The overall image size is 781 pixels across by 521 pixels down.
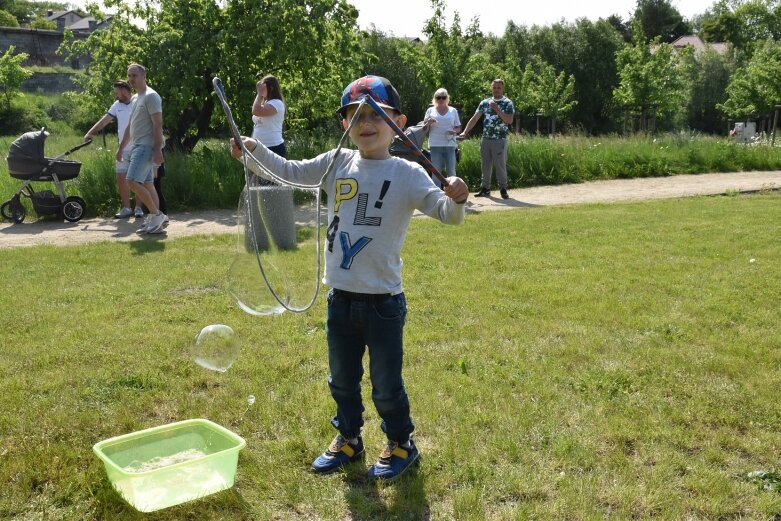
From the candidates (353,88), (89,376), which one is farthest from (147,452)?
(353,88)

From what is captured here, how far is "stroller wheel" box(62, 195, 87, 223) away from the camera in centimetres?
1084

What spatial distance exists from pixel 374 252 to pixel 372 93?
69cm

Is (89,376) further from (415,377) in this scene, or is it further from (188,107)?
(188,107)

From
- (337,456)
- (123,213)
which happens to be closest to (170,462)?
(337,456)

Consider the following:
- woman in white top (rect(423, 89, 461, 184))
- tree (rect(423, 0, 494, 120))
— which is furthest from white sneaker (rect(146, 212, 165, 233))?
tree (rect(423, 0, 494, 120))

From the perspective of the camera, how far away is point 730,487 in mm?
3172

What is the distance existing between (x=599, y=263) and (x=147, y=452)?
17.2ft

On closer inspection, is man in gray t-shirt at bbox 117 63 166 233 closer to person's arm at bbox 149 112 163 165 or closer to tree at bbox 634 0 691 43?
person's arm at bbox 149 112 163 165

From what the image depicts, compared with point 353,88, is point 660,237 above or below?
below

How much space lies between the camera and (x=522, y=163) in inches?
598

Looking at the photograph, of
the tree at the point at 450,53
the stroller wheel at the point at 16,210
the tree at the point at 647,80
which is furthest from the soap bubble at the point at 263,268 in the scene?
the tree at the point at 647,80

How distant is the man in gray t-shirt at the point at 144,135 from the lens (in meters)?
8.80

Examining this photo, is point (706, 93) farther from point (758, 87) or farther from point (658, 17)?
point (658, 17)

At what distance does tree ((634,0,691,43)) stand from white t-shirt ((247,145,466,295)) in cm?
8340
